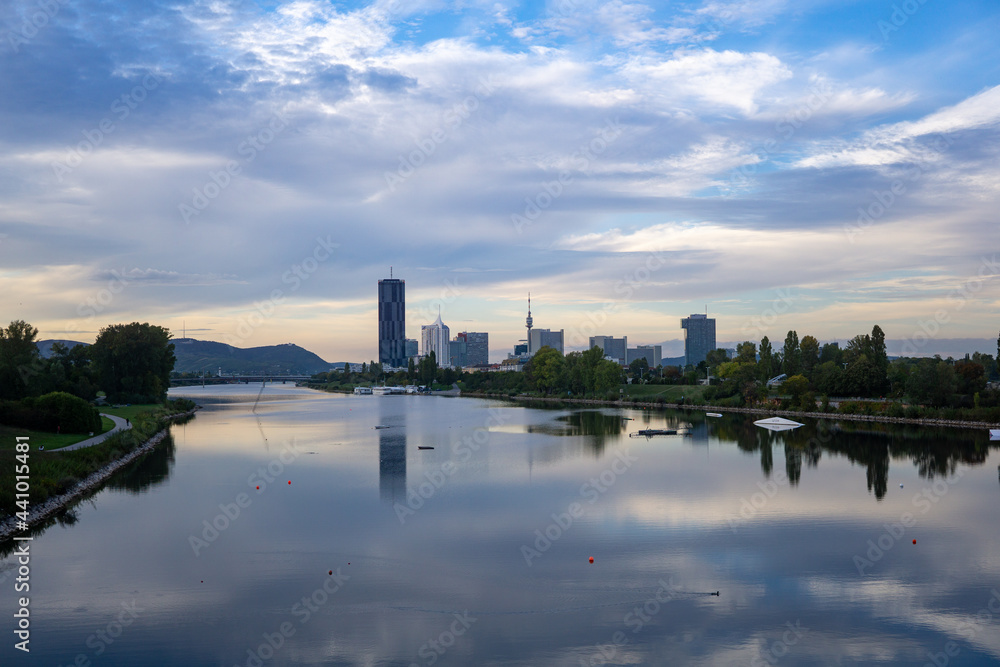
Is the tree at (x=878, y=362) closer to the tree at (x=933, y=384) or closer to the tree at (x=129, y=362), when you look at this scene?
the tree at (x=933, y=384)

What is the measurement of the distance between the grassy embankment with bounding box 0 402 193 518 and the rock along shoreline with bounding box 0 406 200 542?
0.20 m

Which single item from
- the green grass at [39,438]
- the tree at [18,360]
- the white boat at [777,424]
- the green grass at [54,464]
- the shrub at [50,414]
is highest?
the tree at [18,360]

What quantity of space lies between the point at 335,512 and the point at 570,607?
1151 cm

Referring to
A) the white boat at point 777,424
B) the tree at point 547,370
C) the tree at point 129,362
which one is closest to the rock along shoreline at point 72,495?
the tree at point 129,362

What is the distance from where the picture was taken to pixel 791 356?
255 feet

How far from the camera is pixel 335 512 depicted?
936 inches

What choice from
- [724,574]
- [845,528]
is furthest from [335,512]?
[845,528]

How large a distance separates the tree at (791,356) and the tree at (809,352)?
1.67 ft

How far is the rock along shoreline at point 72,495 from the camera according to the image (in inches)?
784

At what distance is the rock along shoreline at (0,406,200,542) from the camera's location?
19.9 meters

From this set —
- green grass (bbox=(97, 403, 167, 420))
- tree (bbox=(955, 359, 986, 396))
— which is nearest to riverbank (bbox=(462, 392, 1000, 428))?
tree (bbox=(955, 359, 986, 396))

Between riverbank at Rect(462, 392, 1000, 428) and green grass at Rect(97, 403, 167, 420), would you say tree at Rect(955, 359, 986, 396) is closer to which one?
riverbank at Rect(462, 392, 1000, 428)

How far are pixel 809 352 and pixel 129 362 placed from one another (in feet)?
224

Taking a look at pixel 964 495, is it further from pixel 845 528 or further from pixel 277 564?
pixel 277 564
